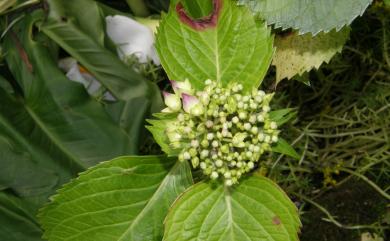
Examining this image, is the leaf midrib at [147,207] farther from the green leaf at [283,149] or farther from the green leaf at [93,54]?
the green leaf at [93,54]

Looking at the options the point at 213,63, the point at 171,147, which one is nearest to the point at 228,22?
the point at 213,63

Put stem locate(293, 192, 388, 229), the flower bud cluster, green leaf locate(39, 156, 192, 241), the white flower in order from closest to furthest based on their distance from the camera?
the flower bud cluster → green leaf locate(39, 156, 192, 241) → stem locate(293, 192, 388, 229) → the white flower

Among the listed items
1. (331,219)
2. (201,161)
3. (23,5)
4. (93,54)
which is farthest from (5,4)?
(331,219)

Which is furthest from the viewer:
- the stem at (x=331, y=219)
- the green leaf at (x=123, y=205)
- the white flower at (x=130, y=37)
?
the white flower at (x=130, y=37)

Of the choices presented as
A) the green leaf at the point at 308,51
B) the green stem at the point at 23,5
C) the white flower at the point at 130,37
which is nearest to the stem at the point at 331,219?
the green leaf at the point at 308,51

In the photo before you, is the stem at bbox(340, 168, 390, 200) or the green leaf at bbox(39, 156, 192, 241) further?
the stem at bbox(340, 168, 390, 200)

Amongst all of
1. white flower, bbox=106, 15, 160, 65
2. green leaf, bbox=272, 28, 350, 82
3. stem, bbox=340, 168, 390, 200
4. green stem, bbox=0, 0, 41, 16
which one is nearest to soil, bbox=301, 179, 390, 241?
stem, bbox=340, 168, 390, 200

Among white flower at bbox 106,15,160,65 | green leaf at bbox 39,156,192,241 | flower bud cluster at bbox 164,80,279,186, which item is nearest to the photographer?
flower bud cluster at bbox 164,80,279,186

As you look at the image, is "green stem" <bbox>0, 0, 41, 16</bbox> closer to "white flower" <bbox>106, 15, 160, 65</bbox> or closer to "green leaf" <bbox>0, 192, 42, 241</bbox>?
"white flower" <bbox>106, 15, 160, 65</bbox>
